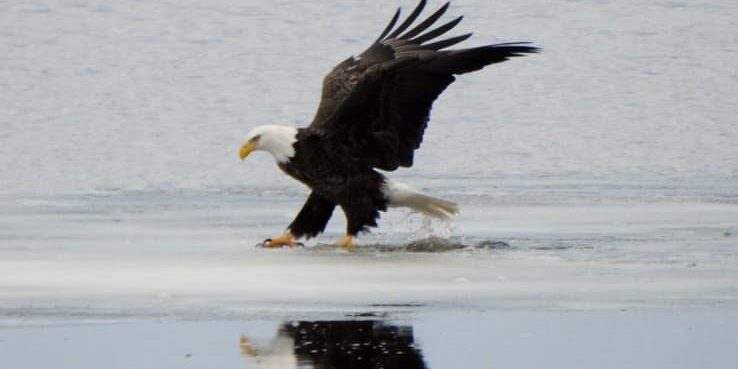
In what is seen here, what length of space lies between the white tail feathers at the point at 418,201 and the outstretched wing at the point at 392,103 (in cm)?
12

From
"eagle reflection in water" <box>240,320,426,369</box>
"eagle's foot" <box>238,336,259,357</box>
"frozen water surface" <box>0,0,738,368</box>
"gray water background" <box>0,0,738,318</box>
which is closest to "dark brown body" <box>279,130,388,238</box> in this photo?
"frozen water surface" <box>0,0,738,368</box>

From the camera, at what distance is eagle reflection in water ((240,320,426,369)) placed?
222 inches

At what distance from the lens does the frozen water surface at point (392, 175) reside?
646 cm

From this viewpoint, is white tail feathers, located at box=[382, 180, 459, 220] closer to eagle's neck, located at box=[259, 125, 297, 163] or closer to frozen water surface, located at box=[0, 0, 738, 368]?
frozen water surface, located at box=[0, 0, 738, 368]

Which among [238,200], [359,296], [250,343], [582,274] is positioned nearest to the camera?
[250,343]

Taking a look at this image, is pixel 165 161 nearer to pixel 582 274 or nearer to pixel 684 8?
pixel 582 274

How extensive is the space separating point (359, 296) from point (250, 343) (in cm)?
113

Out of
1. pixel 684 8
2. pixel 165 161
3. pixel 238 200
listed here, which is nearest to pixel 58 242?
pixel 238 200

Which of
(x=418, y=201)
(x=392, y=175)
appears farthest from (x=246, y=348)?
(x=392, y=175)

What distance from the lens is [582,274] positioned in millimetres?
7707

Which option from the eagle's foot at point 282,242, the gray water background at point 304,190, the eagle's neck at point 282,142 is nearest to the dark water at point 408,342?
the gray water background at point 304,190

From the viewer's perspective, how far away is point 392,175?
12.7 meters

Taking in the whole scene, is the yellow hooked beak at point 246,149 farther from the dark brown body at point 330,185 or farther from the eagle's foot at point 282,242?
the eagle's foot at point 282,242

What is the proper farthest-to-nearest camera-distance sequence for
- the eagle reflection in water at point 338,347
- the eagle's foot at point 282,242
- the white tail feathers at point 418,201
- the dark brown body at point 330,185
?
1. the white tail feathers at point 418,201
2. the dark brown body at point 330,185
3. the eagle's foot at point 282,242
4. the eagle reflection in water at point 338,347
